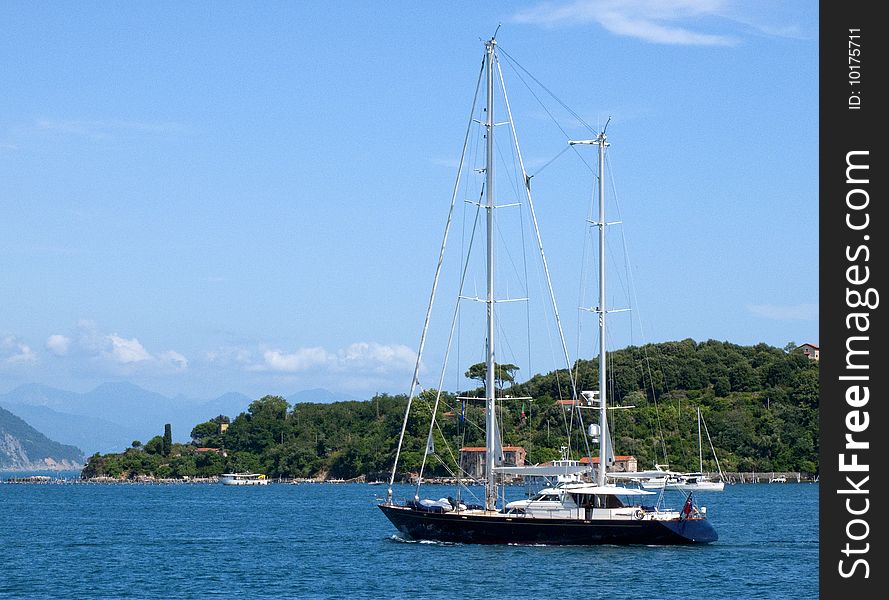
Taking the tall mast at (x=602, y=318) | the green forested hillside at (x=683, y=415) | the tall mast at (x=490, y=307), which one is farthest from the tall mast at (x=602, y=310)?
the green forested hillside at (x=683, y=415)

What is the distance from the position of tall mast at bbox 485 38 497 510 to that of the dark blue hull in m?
1.64

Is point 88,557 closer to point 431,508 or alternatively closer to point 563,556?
point 431,508

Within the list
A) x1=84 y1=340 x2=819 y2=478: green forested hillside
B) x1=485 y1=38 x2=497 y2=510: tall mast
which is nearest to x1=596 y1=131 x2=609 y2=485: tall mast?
x1=485 y1=38 x2=497 y2=510: tall mast

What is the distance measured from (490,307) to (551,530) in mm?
Result: 10282

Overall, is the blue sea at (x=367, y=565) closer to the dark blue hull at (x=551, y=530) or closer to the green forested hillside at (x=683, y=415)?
the dark blue hull at (x=551, y=530)

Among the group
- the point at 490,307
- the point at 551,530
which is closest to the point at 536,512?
the point at 551,530

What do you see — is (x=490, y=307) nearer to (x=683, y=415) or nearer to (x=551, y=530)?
(x=551, y=530)

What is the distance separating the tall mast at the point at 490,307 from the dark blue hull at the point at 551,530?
164 centimetres

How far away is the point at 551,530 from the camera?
55.4 m

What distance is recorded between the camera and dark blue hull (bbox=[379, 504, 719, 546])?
5519cm

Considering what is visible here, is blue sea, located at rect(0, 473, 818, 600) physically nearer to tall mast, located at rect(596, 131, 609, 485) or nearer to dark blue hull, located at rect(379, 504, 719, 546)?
dark blue hull, located at rect(379, 504, 719, 546)

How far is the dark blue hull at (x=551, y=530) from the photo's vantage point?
5519 cm

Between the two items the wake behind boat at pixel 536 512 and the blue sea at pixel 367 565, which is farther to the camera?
the wake behind boat at pixel 536 512
